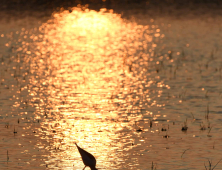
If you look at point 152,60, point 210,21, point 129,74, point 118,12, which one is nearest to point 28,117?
point 129,74

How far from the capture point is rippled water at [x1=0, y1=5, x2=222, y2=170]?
14.3m

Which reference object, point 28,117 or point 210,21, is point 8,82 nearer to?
point 28,117

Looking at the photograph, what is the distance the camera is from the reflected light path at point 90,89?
1521 centimetres

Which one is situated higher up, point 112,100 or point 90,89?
point 90,89

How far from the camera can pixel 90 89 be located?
77.3ft

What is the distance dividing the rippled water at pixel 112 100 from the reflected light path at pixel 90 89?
34 mm

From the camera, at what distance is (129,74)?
27.4 meters

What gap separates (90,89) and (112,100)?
8.14 feet

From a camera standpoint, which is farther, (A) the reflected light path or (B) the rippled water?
(A) the reflected light path

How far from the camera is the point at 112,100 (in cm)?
2128

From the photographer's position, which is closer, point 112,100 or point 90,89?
point 112,100

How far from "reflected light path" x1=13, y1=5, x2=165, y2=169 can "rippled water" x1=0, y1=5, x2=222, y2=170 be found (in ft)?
0.11

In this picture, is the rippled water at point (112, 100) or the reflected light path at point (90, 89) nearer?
the rippled water at point (112, 100)

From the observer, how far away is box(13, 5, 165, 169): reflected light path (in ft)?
49.9
